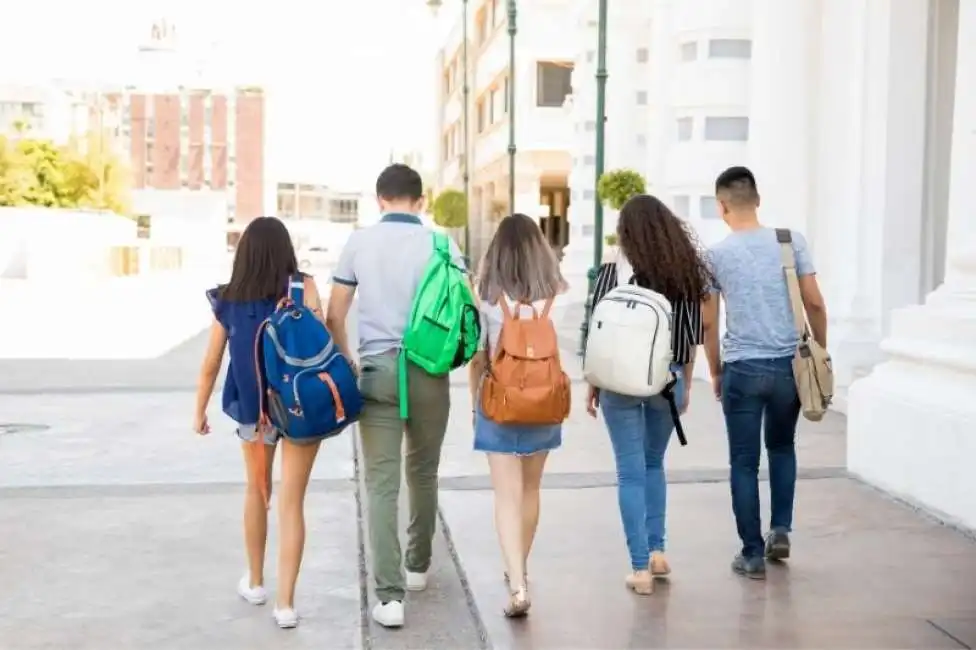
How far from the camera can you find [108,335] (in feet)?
71.2

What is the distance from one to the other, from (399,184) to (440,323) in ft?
2.19

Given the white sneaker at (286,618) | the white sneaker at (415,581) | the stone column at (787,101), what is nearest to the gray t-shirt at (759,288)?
the white sneaker at (415,581)

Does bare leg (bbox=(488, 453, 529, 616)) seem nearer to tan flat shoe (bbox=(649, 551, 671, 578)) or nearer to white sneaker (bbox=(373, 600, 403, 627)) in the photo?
white sneaker (bbox=(373, 600, 403, 627))

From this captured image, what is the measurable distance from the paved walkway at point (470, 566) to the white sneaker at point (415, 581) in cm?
10

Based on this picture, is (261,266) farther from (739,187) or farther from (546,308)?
(739,187)

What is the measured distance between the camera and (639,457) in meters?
5.75

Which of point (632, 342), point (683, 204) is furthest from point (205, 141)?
point (632, 342)

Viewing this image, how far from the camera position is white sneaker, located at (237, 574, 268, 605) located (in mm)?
5766

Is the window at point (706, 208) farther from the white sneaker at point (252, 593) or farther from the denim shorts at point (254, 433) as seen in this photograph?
the denim shorts at point (254, 433)

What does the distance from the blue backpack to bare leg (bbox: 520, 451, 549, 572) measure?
2.98ft

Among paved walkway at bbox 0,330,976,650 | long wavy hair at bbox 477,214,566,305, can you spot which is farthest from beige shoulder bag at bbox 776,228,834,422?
long wavy hair at bbox 477,214,566,305

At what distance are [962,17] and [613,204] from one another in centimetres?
1143

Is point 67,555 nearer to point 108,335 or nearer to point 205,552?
point 205,552

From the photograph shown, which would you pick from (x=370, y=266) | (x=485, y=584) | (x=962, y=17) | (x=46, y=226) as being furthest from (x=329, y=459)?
(x=46, y=226)
